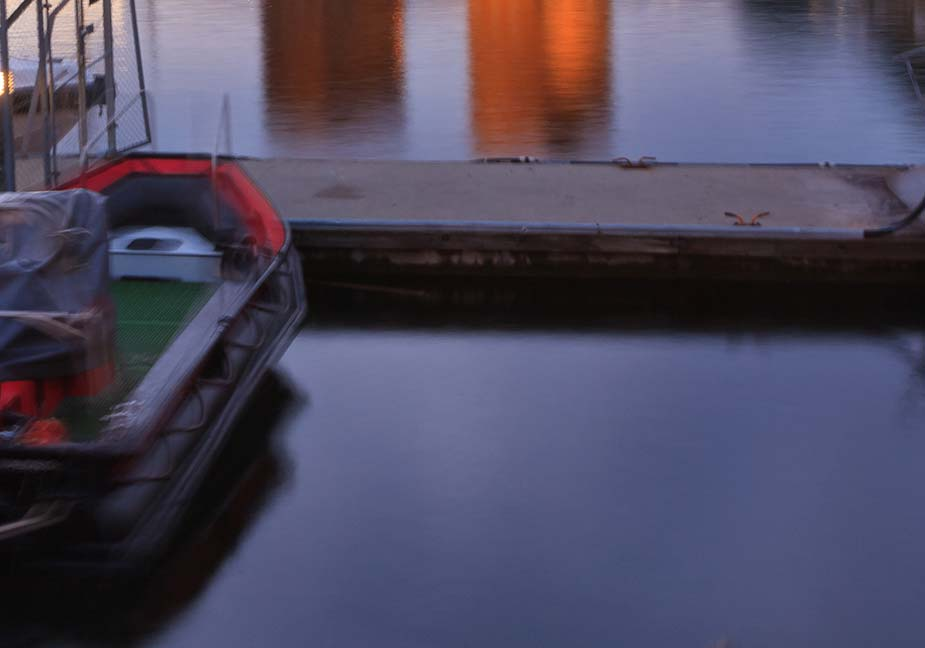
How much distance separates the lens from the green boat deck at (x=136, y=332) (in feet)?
17.4

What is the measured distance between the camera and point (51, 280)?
526 centimetres

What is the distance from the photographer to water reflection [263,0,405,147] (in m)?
15.0

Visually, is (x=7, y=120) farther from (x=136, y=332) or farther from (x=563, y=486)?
(x=563, y=486)

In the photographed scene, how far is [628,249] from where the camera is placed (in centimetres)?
870

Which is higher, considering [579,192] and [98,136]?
[98,136]

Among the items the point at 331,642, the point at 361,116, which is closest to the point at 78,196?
the point at 331,642

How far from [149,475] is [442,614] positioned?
1.24 metres

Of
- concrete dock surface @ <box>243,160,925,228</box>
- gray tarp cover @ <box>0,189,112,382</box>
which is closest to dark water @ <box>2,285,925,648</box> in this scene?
concrete dock surface @ <box>243,160,925,228</box>

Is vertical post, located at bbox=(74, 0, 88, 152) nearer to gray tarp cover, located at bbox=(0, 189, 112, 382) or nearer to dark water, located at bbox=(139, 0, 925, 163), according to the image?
gray tarp cover, located at bbox=(0, 189, 112, 382)

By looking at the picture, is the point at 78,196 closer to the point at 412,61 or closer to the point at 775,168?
the point at 775,168

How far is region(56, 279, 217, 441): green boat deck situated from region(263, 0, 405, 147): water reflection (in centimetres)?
750

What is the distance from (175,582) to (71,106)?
5.55m

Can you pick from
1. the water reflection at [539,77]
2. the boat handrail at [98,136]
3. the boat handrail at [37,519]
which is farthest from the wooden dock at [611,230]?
the boat handrail at [37,519]

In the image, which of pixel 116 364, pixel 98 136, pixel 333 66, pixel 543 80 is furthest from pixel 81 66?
pixel 333 66
